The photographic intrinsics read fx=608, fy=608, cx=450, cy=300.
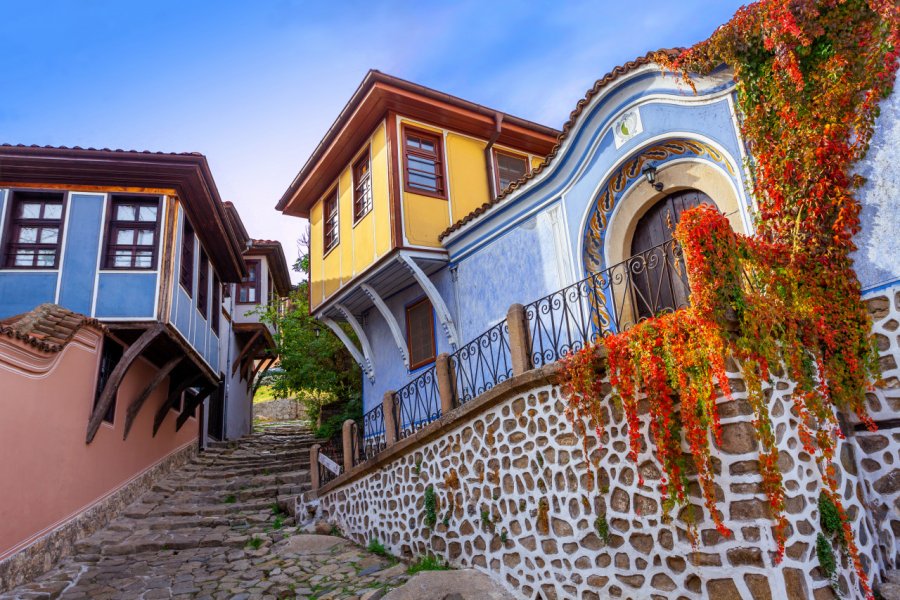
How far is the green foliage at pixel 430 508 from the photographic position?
6.48m

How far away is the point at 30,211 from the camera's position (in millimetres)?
9375

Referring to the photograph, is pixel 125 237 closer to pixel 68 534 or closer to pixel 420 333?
pixel 68 534

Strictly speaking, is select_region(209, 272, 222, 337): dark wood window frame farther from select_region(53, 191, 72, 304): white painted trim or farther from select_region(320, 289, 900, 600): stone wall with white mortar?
select_region(320, 289, 900, 600): stone wall with white mortar

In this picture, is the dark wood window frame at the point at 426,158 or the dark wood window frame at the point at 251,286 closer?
the dark wood window frame at the point at 426,158

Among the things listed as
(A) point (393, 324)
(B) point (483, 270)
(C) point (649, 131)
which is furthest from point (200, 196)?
(C) point (649, 131)

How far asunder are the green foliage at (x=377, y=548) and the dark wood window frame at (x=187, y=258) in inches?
215

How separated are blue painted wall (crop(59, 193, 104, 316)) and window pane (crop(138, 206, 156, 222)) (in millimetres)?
553

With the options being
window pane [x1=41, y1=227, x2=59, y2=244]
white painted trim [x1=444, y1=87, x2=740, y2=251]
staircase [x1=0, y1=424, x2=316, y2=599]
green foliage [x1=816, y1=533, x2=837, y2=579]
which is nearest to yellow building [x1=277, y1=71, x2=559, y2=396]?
white painted trim [x1=444, y1=87, x2=740, y2=251]

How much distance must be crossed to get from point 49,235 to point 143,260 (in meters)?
1.44

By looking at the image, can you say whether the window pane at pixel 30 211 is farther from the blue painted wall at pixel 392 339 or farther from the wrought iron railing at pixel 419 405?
the wrought iron railing at pixel 419 405

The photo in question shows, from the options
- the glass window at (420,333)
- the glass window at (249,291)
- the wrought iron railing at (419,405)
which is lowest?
the wrought iron railing at (419,405)

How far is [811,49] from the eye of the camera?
5109 millimetres

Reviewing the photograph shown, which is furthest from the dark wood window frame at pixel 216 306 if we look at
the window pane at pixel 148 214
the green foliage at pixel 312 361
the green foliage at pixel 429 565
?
the green foliage at pixel 429 565

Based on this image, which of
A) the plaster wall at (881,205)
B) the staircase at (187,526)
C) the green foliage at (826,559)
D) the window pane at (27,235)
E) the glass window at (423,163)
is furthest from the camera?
the glass window at (423,163)
